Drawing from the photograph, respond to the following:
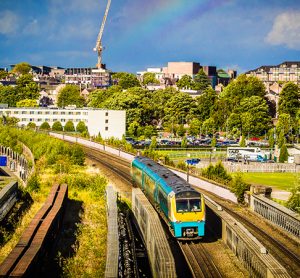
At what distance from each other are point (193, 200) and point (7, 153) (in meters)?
51.9

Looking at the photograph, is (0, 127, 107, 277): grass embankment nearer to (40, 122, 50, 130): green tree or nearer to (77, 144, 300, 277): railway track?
(77, 144, 300, 277): railway track

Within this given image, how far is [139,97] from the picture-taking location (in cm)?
14250

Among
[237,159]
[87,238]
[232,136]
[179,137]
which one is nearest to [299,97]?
[232,136]

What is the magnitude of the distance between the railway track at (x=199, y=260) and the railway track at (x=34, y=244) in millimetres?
7417

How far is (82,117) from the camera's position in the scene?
415ft

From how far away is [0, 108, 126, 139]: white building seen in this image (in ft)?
384

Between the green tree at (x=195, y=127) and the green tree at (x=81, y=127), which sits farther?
the green tree at (x=195, y=127)

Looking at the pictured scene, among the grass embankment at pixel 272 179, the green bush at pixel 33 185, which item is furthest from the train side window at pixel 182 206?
the grass embankment at pixel 272 179

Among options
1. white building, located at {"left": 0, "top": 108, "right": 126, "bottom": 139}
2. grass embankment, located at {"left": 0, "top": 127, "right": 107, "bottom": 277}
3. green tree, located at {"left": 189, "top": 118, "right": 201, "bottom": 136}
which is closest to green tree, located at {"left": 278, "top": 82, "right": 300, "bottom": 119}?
green tree, located at {"left": 189, "top": 118, "right": 201, "bottom": 136}

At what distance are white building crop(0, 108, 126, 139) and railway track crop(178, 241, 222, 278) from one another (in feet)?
289

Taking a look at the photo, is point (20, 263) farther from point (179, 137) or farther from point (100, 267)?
point (179, 137)

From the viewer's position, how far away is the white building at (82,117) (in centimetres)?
11719

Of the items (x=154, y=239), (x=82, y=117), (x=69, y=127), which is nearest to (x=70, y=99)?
(x=82, y=117)

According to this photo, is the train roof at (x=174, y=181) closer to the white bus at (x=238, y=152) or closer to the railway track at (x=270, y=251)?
the railway track at (x=270, y=251)
